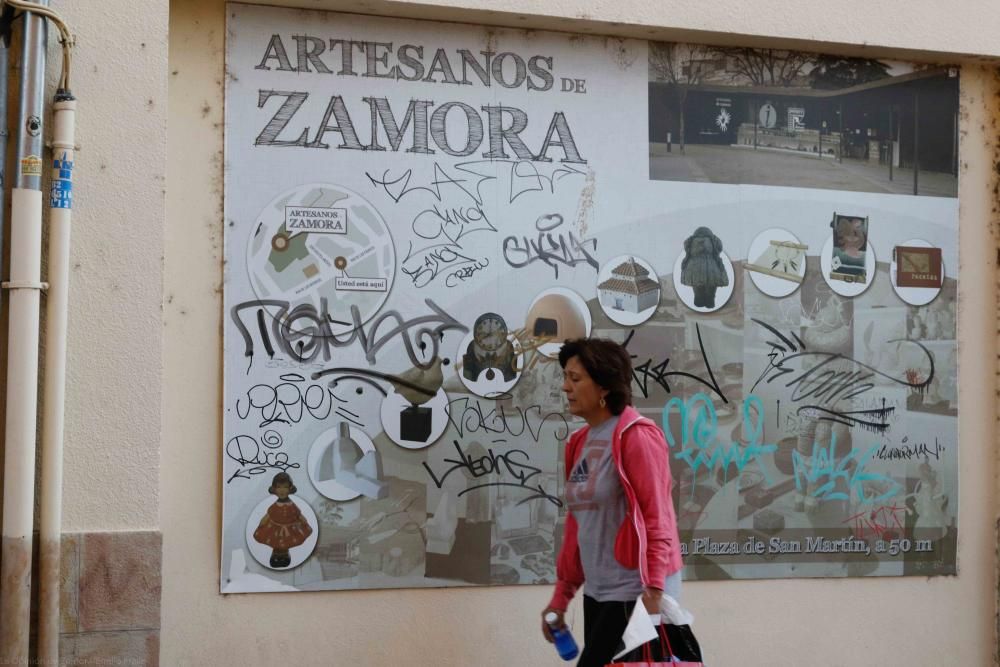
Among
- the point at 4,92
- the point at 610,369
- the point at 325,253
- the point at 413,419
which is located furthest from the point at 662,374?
the point at 4,92

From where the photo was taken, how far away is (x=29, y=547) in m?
4.91

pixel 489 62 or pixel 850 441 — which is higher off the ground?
pixel 489 62

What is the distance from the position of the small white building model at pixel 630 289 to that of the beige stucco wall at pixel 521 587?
51.4 inches

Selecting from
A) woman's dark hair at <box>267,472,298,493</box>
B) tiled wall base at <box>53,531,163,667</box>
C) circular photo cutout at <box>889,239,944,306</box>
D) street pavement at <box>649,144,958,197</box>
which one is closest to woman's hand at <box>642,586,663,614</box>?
woman's dark hair at <box>267,472,298,493</box>

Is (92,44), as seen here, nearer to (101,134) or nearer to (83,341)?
(101,134)

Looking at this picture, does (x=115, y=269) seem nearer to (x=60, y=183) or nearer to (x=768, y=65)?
(x=60, y=183)

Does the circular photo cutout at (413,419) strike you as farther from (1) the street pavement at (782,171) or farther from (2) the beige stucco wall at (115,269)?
(1) the street pavement at (782,171)

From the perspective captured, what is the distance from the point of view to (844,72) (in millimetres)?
6863

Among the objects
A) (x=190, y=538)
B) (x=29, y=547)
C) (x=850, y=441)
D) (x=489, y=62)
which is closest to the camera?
(x=29, y=547)

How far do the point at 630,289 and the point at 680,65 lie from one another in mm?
1314

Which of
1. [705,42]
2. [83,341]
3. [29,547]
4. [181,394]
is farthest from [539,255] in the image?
[29,547]

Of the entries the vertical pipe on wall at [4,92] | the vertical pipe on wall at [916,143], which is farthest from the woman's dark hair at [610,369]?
the vertical pipe on wall at [916,143]

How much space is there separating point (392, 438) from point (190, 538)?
3.64 ft

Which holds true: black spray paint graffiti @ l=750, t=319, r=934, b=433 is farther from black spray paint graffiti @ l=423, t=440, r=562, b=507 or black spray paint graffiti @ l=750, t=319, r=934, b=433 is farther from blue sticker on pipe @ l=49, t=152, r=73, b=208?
blue sticker on pipe @ l=49, t=152, r=73, b=208
